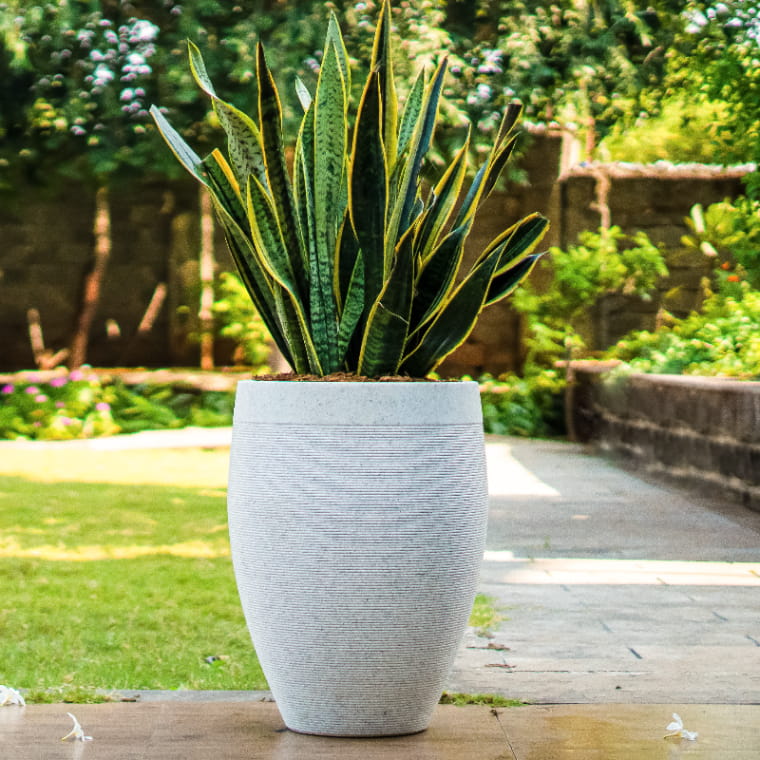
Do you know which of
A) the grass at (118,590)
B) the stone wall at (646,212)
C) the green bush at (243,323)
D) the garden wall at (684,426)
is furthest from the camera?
the green bush at (243,323)

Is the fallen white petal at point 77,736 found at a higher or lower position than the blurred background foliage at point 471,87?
lower

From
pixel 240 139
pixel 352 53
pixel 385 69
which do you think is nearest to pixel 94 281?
pixel 352 53

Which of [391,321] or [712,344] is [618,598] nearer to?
[391,321]

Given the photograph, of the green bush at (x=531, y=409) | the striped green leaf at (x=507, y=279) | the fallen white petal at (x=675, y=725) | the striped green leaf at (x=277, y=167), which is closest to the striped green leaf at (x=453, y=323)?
the striped green leaf at (x=507, y=279)

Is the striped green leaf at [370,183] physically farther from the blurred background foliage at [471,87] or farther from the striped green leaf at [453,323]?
the blurred background foliage at [471,87]

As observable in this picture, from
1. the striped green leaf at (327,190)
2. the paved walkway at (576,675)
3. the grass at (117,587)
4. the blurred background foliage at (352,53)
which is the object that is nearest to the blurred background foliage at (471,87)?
the blurred background foliage at (352,53)

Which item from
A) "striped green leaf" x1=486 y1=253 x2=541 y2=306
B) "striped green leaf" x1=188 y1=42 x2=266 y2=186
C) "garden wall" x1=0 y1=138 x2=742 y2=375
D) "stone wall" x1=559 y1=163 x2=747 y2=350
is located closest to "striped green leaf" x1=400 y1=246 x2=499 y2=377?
"striped green leaf" x1=486 y1=253 x2=541 y2=306

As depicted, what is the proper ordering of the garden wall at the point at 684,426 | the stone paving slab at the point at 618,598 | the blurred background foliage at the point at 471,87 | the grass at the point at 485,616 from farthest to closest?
the blurred background foliage at the point at 471,87
the garden wall at the point at 684,426
the grass at the point at 485,616
the stone paving slab at the point at 618,598

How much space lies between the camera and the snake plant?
244 centimetres

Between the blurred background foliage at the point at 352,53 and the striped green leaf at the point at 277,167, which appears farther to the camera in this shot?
the blurred background foliage at the point at 352,53

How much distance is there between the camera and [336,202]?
2582 millimetres

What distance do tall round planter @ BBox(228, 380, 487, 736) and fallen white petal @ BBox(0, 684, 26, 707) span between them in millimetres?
614

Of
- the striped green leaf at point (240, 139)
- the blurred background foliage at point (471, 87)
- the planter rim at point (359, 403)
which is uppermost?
the blurred background foliage at point (471, 87)

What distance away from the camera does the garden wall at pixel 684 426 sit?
6.11 metres
